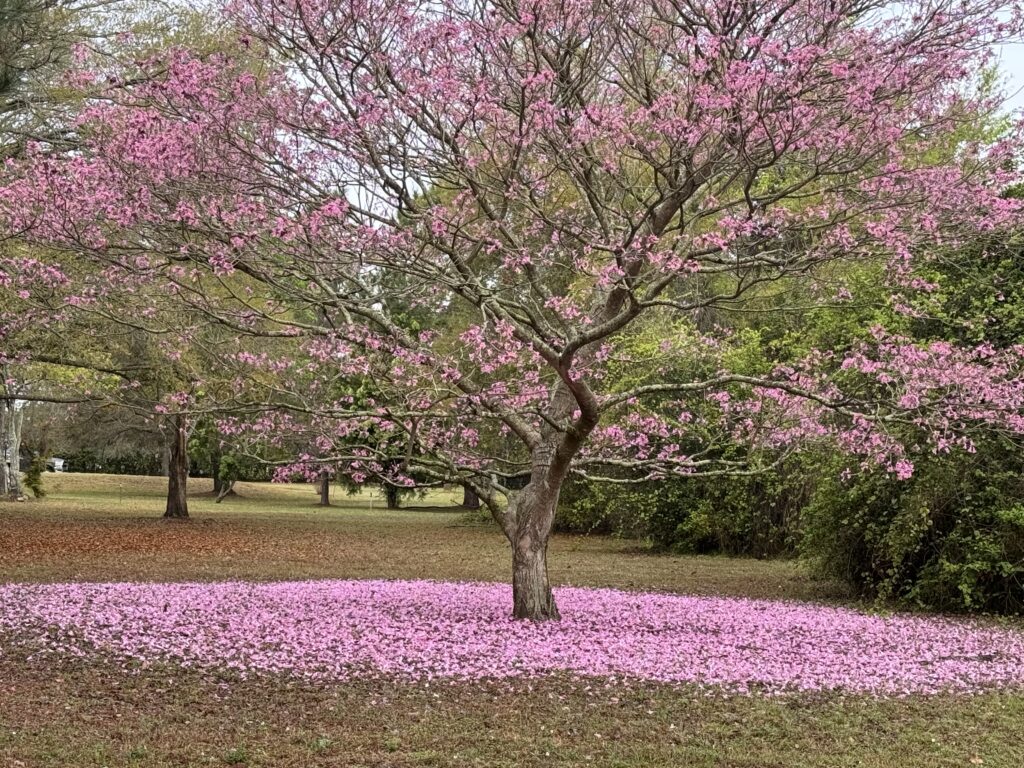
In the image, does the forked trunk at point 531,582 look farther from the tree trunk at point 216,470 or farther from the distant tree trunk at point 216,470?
the tree trunk at point 216,470

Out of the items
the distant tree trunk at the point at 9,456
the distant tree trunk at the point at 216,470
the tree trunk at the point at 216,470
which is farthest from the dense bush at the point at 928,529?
the tree trunk at the point at 216,470

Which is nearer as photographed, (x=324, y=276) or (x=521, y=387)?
(x=324, y=276)

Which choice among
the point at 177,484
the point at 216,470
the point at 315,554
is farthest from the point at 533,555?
the point at 216,470

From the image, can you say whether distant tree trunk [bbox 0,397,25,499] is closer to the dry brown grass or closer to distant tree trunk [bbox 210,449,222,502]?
the dry brown grass

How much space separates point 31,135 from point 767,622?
13723mm

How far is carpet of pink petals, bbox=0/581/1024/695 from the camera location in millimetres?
7535

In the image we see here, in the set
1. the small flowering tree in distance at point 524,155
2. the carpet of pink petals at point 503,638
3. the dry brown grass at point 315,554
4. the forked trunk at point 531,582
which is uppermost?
the small flowering tree in distance at point 524,155

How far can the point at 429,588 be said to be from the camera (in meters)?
12.9

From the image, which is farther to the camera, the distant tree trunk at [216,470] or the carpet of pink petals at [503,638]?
the distant tree trunk at [216,470]

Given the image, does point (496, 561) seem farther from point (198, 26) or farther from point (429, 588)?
point (198, 26)

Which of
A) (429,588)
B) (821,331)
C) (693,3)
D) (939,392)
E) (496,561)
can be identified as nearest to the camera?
(693,3)

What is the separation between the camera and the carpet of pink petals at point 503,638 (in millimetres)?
7535

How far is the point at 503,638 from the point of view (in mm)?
8648

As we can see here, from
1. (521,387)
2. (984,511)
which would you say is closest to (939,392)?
(984,511)
